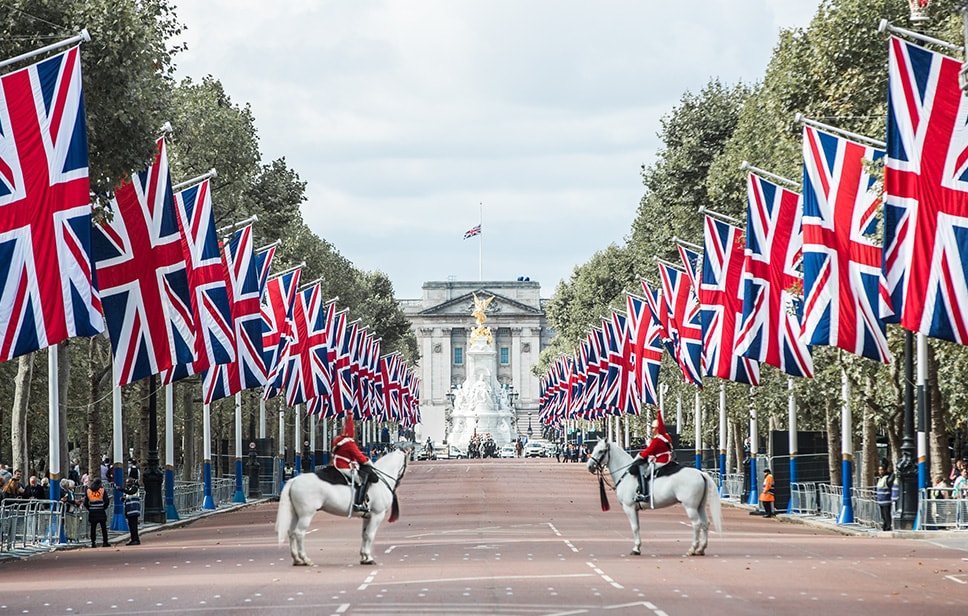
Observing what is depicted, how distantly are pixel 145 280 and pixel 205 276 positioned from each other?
15.5 ft

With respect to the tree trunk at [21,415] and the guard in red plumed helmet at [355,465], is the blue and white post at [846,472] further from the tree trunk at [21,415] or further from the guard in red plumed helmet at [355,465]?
the tree trunk at [21,415]

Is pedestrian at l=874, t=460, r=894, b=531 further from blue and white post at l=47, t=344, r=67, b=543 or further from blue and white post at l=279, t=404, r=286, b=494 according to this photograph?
blue and white post at l=279, t=404, r=286, b=494

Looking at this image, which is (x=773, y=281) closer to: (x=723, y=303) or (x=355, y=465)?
(x=723, y=303)

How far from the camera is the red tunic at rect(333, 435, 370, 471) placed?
2847 cm

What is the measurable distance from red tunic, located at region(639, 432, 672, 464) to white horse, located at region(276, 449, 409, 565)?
4.71m

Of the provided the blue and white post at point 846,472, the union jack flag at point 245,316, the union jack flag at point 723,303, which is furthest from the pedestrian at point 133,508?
the blue and white post at point 846,472

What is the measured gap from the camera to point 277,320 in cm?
5528

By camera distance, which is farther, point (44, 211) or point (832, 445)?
point (832, 445)

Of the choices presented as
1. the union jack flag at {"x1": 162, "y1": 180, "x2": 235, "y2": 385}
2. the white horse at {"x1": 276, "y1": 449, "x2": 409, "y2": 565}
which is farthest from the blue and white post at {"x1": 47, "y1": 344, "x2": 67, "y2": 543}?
the white horse at {"x1": 276, "y1": 449, "x2": 409, "y2": 565}

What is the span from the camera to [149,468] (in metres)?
47.4

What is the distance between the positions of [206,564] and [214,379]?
15.9 meters

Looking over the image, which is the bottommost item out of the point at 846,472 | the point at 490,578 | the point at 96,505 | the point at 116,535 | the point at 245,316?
the point at 116,535

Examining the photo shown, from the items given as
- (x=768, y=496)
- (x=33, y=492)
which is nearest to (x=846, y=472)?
(x=768, y=496)

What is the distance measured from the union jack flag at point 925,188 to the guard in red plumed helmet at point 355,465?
921 centimetres
